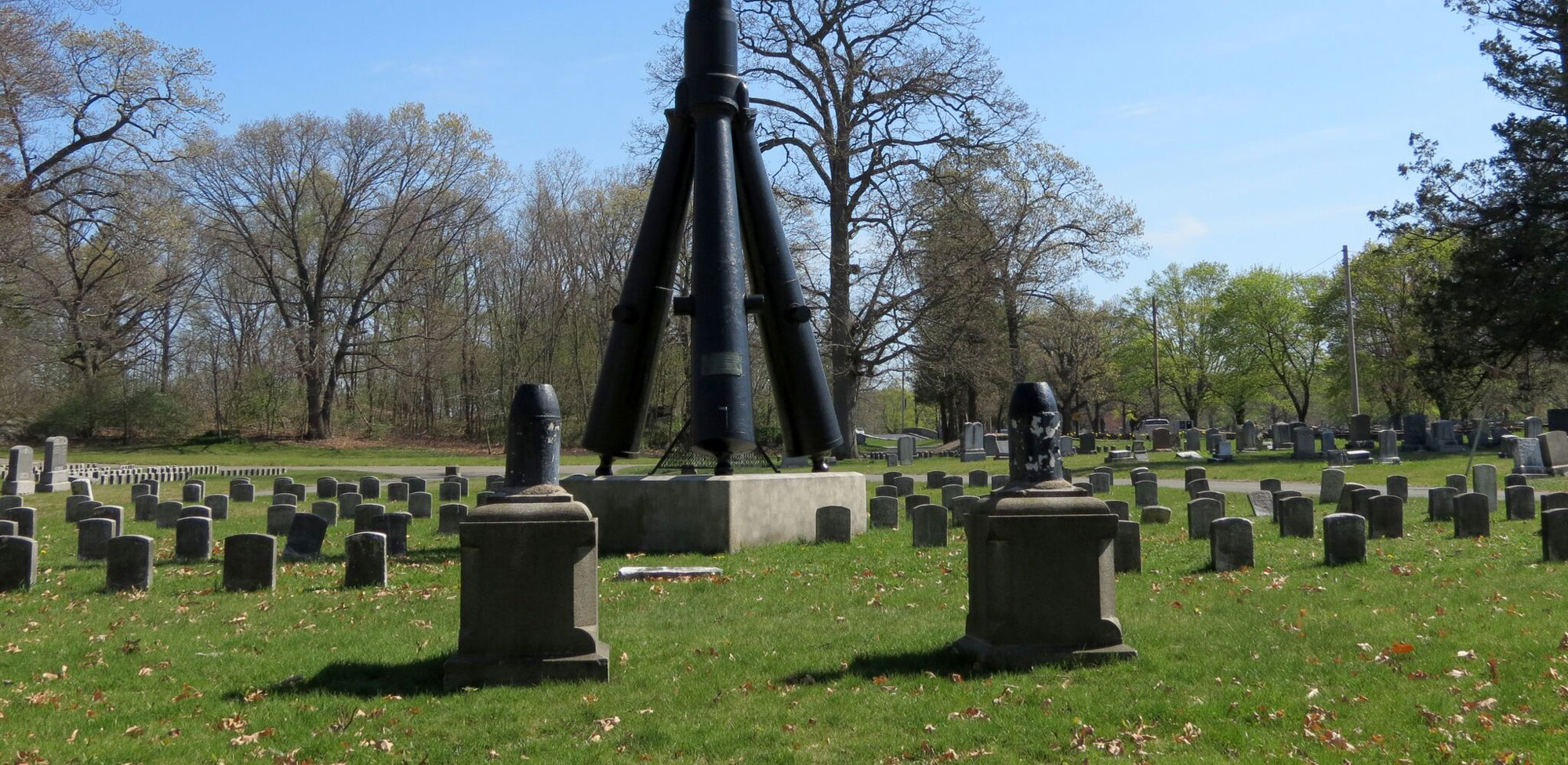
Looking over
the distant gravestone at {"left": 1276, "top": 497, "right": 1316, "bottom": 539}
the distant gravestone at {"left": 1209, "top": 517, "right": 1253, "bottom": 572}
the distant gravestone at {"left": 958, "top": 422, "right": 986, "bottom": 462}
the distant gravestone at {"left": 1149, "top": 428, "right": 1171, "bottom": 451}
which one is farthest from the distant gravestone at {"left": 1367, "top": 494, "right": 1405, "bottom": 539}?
the distant gravestone at {"left": 1149, "top": 428, "right": 1171, "bottom": 451}

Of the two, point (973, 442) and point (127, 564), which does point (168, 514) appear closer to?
point (127, 564)

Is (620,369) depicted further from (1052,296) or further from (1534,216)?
(1052,296)

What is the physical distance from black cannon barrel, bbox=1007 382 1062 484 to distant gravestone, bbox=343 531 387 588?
19.9 ft

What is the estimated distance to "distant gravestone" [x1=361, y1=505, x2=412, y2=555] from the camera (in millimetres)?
12641

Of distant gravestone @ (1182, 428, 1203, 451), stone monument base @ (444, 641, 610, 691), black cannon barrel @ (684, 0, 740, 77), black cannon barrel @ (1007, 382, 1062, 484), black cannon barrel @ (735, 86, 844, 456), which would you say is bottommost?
stone monument base @ (444, 641, 610, 691)

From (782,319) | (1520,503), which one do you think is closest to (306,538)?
(782,319)

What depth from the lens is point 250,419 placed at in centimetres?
4688

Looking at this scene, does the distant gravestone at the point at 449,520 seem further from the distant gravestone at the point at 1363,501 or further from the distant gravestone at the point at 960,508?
the distant gravestone at the point at 1363,501

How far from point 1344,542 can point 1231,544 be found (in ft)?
3.10

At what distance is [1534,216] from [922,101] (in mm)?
15667

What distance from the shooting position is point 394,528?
41.8 feet

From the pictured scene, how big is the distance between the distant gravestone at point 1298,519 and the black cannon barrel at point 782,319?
202 inches

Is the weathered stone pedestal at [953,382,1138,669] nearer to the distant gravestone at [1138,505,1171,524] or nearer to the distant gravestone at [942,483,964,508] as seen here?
the distant gravestone at [1138,505,1171,524]

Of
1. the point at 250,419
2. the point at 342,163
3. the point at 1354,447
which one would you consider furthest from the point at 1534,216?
the point at 250,419
